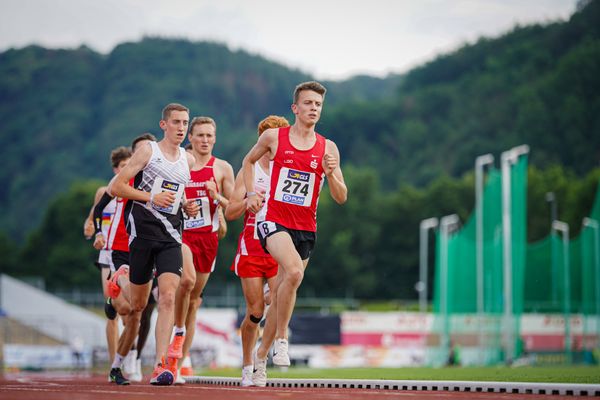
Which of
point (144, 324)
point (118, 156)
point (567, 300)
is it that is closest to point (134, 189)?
point (144, 324)

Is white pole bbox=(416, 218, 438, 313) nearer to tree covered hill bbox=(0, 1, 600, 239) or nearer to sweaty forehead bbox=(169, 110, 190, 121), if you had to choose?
tree covered hill bbox=(0, 1, 600, 239)

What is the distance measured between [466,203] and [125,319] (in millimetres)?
96633

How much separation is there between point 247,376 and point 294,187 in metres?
2.25

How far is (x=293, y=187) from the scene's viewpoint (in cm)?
1178

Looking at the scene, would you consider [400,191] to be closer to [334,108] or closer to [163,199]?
[334,108]

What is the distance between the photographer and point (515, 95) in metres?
136

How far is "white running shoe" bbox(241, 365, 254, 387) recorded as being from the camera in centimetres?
1234

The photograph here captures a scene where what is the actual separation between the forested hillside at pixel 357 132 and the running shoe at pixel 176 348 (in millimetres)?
59419

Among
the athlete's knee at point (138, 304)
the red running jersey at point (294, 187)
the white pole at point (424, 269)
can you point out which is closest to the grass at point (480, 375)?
the red running jersey at point (294, 187)

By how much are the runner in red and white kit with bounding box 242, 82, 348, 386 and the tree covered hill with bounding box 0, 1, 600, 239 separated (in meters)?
100

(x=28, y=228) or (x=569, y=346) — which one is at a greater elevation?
(x=28, y=228)

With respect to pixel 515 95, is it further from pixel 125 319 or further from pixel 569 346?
pixel 125 319

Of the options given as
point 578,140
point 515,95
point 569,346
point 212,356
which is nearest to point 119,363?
point 569,346

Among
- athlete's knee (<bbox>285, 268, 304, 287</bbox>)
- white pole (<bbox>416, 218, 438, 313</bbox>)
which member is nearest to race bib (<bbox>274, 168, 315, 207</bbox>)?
athlete's knee (<bbox>285, 268, 304, 287</bbox>)
